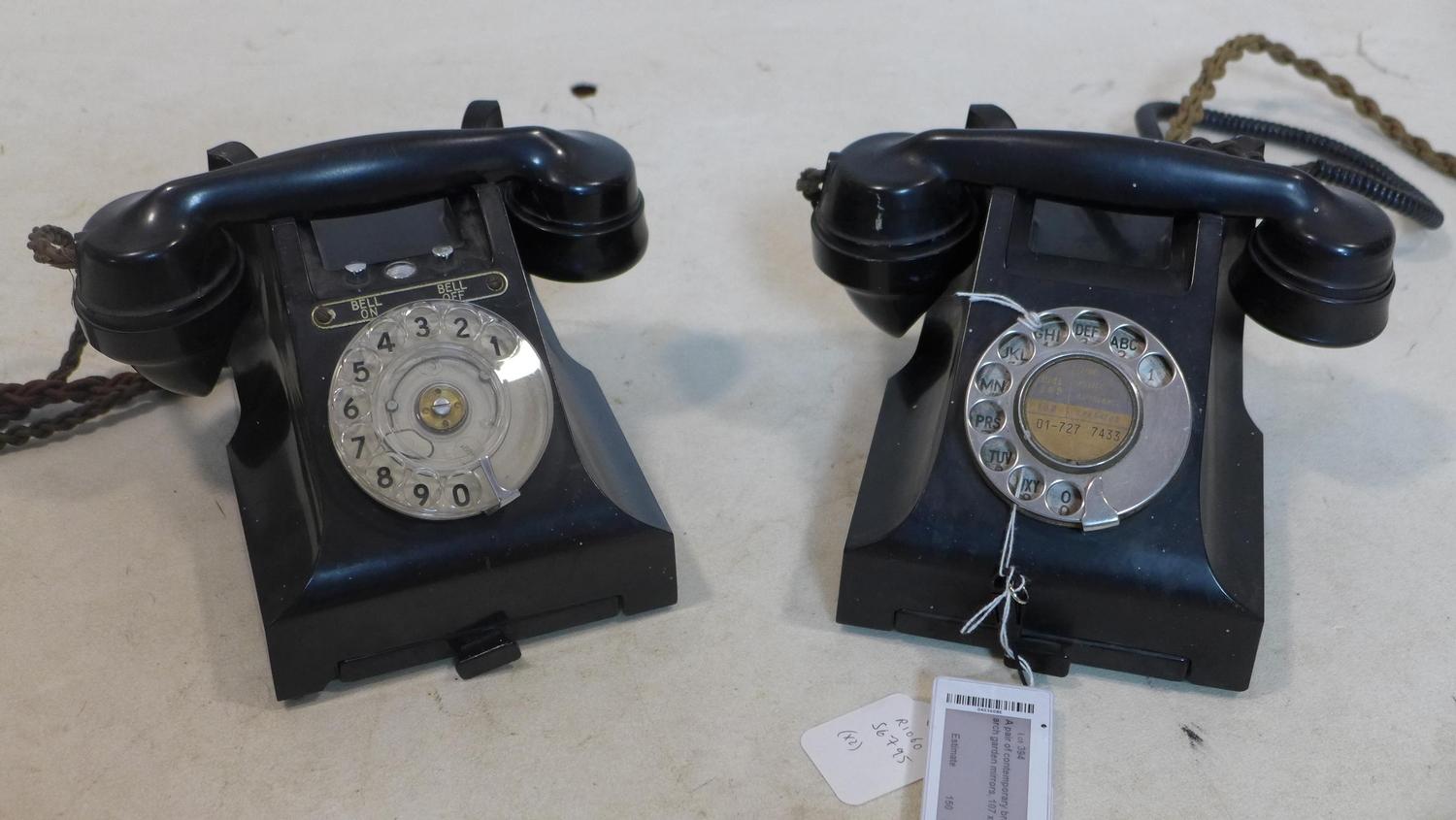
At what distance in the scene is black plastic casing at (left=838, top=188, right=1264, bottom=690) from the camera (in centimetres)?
122

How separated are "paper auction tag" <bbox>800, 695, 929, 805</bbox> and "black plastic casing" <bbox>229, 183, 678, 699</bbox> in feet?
0.73

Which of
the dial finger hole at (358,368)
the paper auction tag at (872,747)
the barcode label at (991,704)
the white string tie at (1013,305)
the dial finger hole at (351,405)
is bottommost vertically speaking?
the paper auction tag at (872,747)

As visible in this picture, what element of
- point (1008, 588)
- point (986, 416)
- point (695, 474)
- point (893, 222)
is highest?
point (893, 222)

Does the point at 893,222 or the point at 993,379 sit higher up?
the point at 893,222

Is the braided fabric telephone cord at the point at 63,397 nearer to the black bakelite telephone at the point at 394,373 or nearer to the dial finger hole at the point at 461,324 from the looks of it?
the black bakelite telephone at the point at 394,373

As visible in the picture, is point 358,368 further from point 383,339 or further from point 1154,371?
point 1154,371

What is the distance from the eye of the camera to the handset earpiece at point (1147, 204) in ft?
4.03

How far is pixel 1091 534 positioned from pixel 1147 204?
31cm

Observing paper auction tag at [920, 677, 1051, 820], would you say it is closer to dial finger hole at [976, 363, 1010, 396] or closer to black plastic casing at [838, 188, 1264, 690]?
black plastic casing at [838, 188, 1264, 690]

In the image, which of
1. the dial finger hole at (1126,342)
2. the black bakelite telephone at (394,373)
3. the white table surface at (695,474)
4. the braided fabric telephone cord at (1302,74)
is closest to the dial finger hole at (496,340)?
the black bakelite telephone at (394,373)

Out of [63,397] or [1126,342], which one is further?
[63,397]

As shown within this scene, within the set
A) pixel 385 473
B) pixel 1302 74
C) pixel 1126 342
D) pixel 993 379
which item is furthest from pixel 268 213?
pixel 1302 74

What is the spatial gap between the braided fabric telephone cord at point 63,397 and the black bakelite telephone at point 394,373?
303 millimetres

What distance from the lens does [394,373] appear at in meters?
1.24
